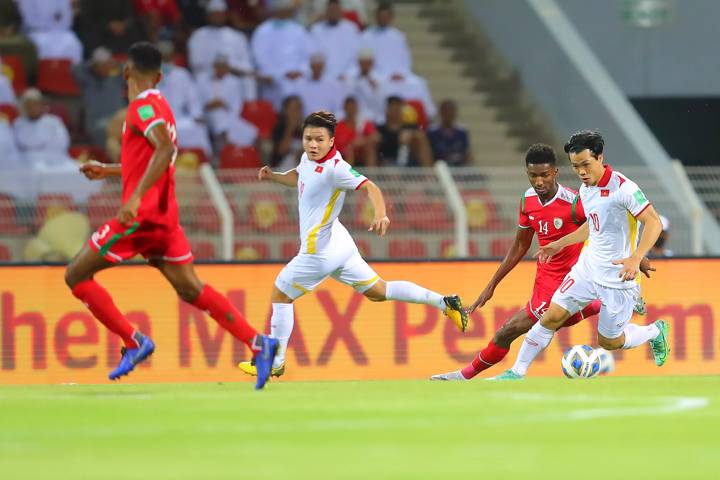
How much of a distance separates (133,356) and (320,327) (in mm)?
4665

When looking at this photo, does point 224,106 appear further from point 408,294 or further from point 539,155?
point 539,155

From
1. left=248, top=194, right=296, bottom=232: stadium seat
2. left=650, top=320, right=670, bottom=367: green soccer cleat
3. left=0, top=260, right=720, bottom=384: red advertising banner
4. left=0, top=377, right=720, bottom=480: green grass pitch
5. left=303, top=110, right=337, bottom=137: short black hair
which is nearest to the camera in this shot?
left=0, top=377, right=720, bottom=480: green grass pitch

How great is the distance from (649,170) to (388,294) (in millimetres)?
5913

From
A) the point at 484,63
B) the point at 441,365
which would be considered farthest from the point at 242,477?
the point at 484,63

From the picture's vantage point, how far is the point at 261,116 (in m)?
18.1

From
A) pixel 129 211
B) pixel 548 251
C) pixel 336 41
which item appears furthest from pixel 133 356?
pixel 336 41

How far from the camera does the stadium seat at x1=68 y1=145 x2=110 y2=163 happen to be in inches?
663

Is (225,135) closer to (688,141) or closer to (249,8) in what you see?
(249,8)

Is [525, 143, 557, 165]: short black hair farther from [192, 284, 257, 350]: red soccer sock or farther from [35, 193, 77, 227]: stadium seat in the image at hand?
[35, 193, 77, 227]: stadium seat

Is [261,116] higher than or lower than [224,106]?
lower

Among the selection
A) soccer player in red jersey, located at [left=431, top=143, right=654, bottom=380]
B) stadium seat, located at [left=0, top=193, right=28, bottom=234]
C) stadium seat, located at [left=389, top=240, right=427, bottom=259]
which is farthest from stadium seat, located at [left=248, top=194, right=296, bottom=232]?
soccer player in red jersey, located at [left=431, top=143, right=654, bottom=380]

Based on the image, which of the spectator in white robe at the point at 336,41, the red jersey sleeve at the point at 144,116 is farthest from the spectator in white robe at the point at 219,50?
the red jersey sleeve at the point at 144,116

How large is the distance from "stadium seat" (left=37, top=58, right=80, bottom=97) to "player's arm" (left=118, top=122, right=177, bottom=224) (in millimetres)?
9728

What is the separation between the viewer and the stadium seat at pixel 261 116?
18000 mm
